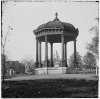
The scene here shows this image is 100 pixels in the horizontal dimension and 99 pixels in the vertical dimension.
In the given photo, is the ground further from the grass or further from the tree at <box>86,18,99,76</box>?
the tree at <box>86,18,99,76</box>

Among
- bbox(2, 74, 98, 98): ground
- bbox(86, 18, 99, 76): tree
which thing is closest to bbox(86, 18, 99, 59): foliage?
bbox(86, 18, 99, 76): tree

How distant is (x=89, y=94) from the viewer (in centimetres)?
1446

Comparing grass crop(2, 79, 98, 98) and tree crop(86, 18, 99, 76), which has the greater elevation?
tree crop(86, 18, 99, 76)

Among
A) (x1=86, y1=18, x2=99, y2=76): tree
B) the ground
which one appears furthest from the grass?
(x1=86, y1=18, x2=99, y2=76): tree

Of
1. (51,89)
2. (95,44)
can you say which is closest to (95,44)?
(95,44)

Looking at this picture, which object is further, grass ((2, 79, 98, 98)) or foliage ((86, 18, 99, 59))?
foliage ((86, 18, 99, 59))

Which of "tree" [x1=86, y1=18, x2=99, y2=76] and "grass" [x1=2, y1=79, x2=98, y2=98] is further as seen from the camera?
"tree" [x1=86, y1=18, x2=99, y2=76]

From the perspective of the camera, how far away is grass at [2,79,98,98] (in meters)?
14.3

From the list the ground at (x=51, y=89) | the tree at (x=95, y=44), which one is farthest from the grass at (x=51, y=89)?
the tree at (x=95, y=44)

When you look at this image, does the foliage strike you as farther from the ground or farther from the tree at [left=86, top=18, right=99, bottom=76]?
the ground

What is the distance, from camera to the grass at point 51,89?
14320 millimetres

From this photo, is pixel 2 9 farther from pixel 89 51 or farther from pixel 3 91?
pixel 89 51

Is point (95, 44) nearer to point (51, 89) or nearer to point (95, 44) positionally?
point (95, 44)

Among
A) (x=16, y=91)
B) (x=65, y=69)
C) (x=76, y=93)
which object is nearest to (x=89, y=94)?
(x=76, y=93)
